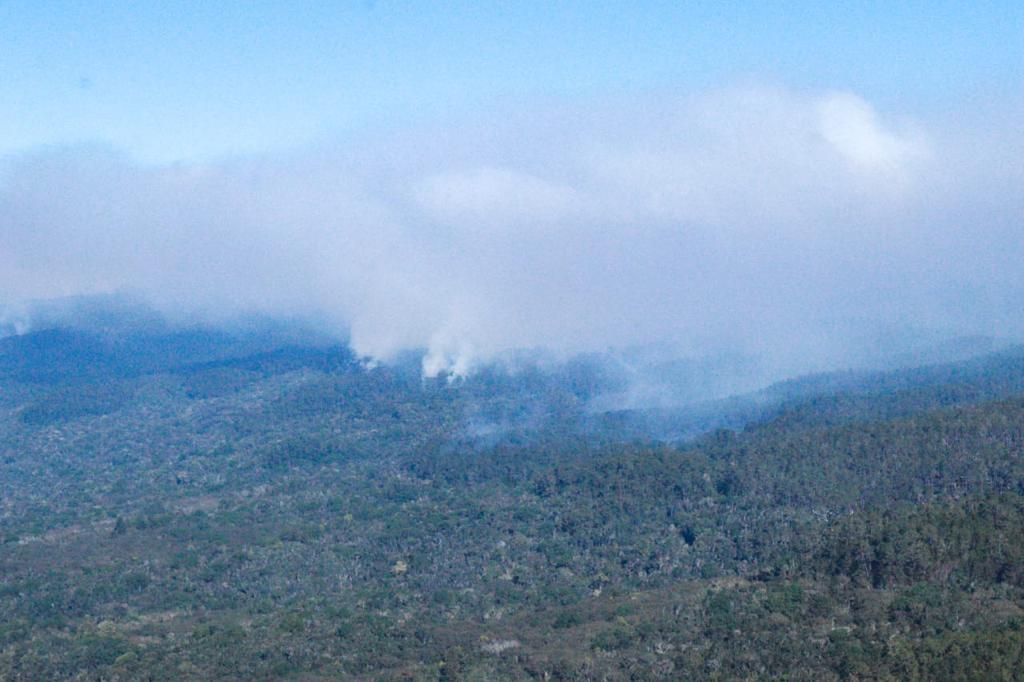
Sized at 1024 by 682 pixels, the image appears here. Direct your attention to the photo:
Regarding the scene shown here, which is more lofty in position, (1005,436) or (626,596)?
(1005,436)

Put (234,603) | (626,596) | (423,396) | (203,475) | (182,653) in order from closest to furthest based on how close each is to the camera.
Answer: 1. (182,653)
2. (626,596)
3. (234,603)
4. (203,475)
5. (423,396)

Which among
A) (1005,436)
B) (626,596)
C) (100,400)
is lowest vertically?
(626,596)

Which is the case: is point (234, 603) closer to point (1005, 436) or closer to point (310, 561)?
point (310, 561)

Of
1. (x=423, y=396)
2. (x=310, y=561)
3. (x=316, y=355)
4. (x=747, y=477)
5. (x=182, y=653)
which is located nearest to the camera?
(x=182, y=653)

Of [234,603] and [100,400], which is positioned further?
[100,400]

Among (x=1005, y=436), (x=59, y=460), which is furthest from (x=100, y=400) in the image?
(x=1005, y=436)

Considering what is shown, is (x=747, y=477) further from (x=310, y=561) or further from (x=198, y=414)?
(x=198, y=414)
